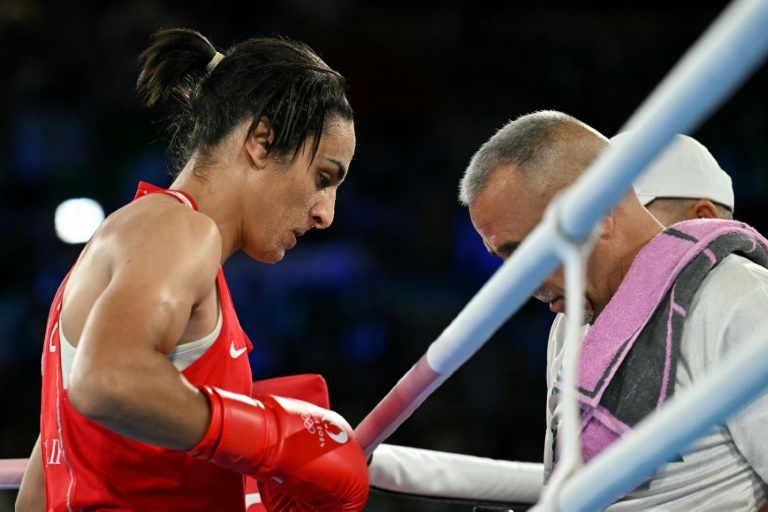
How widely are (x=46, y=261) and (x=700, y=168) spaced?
12.3ft

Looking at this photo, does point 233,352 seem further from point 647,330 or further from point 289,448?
point 647,330


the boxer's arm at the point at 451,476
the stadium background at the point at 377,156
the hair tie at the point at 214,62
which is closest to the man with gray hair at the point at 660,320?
the boxer's arm at the point at 451,476

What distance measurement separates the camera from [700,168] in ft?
7.27

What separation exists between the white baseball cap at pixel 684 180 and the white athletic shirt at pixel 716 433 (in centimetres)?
77

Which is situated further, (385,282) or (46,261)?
(385,282)

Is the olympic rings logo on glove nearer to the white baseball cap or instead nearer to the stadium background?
the white baseball cap

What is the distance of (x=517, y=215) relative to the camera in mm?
1677

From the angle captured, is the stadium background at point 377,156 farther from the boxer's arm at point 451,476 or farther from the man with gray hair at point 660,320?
the man with gray hair at point 660,320

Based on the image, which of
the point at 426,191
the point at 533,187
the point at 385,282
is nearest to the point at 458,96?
the point at 426,191

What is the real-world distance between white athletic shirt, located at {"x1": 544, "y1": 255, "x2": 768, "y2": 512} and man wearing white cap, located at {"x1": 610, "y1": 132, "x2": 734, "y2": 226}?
2.49ft

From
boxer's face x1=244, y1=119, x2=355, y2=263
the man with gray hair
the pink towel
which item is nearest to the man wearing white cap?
the man with gray hair

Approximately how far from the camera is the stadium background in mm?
4734

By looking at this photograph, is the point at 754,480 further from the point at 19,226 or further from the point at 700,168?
the point at 19,226

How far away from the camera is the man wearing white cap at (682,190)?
217 cm
